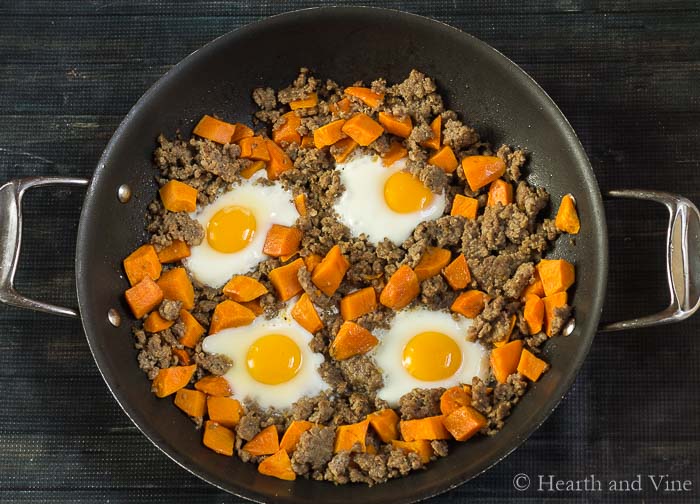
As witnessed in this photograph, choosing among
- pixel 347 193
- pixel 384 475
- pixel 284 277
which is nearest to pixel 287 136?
pixel 347 193

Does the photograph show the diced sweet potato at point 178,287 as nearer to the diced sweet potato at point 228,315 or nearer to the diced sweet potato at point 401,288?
the diced sweet potato at point 228,315

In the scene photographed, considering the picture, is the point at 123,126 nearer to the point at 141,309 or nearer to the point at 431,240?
the point at 141,309

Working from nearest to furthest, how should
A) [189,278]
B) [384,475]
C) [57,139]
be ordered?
[384,475]
[189,278]
[57,139]

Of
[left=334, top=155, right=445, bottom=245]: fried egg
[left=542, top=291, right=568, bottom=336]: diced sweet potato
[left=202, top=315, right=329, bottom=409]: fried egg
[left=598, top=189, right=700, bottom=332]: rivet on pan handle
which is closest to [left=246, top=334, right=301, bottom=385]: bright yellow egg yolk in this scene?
[left=202, top=315, right=329, bottom=409]: fried egg

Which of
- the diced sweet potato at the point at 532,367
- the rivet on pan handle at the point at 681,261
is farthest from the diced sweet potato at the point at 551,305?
the rivet on pan handle at the point at 681,261

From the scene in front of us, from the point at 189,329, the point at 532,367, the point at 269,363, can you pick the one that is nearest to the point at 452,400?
the point at 532,367

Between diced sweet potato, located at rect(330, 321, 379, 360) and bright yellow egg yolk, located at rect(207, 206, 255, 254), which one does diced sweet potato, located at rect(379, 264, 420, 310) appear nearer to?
diced sweet potato, located at rect(330, 321, 379, 360)
